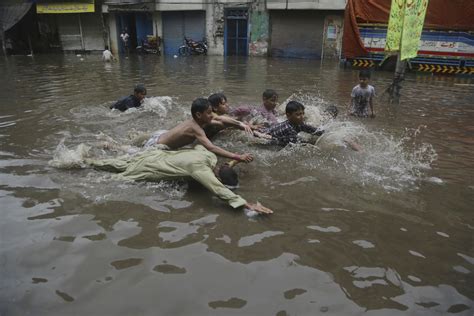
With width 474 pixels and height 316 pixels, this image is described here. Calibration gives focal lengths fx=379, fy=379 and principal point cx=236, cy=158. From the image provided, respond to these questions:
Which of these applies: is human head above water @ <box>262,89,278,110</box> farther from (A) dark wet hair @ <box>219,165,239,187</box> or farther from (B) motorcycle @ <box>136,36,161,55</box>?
(B) motorcycle @ <box>136,36,161,55</box>

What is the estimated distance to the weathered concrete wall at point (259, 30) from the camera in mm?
21800

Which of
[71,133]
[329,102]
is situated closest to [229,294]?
[71,133]

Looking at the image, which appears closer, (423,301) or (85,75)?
(423,301)

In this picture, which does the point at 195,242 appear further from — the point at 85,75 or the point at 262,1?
the point at 262,1

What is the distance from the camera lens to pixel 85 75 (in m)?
13.6

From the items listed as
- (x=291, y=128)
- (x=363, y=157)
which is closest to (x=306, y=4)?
(x=291, y=128)

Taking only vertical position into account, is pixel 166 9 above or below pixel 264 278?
above

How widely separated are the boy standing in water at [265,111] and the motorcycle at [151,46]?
1980cm

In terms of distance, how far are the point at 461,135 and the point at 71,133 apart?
654 centimetres

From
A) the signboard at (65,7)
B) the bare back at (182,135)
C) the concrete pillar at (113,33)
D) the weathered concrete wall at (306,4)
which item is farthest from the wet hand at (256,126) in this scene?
the signboard at (65,7)

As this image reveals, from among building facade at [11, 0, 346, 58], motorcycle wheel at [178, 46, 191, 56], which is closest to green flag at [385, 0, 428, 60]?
building facade at [11, 0, 346, 58]

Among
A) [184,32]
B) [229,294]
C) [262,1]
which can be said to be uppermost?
[262,1]

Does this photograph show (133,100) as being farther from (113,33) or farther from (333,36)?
(113,33)

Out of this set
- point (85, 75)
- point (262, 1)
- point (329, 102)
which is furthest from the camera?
point (262, 1)
